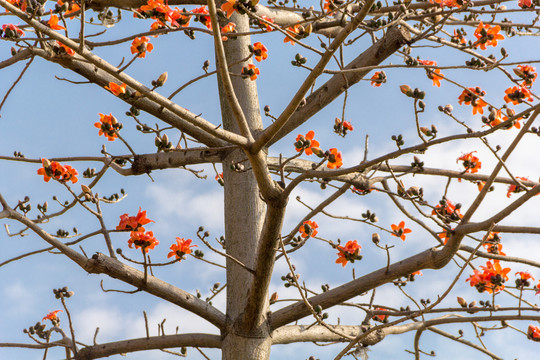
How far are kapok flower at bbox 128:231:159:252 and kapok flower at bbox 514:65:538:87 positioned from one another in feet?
9.83

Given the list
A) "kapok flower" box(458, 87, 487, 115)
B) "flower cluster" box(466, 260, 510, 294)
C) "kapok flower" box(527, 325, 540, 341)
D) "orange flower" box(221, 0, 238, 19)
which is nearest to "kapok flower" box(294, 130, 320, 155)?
"orange flower" box(221, 0, 238, 19)

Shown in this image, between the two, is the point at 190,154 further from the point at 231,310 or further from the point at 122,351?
the point at 122,351

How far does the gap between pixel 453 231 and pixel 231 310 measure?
1638 millimetres

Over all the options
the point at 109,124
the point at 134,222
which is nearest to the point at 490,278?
the point at 134,222

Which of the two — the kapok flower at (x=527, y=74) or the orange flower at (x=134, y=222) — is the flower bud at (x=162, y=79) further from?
the kapok flower at (x=527, y=74)

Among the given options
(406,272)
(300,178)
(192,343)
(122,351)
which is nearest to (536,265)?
(406,272)

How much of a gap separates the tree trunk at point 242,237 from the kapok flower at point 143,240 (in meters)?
0.67

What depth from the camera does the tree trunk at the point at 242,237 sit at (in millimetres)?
3709

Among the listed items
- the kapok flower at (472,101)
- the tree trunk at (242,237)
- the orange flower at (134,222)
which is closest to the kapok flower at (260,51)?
the tree trunk at (242,237)

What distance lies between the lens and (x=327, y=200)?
3.28 meters

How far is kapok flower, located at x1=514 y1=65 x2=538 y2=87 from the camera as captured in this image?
4223 millimetres

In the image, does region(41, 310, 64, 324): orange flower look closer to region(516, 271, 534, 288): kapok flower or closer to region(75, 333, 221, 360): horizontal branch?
region(75, 333, 221, 360): horizontal branch

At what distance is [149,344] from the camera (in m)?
3.80

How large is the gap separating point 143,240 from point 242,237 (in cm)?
81
